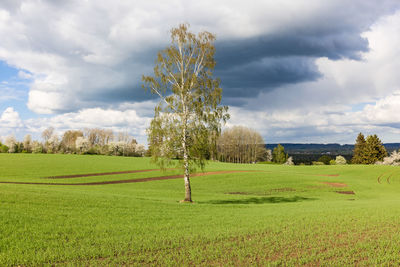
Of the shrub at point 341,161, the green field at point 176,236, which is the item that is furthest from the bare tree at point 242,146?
the green field at point 176,236

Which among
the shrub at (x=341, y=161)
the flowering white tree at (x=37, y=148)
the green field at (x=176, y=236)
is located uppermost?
the flowering white tree at (x=37, y=148)

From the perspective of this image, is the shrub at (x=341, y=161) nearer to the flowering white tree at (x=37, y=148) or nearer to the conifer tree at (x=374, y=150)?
the conifer tree at (x=374, y=150)

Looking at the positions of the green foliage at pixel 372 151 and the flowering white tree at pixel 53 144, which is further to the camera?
the flowering white tree at pixel 53 144

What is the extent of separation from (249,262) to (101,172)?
5009 centimetres

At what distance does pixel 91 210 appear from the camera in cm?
1473

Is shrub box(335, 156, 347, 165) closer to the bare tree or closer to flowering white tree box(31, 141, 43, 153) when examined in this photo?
the bare tree

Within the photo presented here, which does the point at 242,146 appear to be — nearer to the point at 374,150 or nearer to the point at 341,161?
the point at 341,161

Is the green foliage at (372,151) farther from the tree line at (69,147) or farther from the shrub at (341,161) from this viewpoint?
the tree line at (69,147)

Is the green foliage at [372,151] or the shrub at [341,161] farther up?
the green foliage at [372,151]

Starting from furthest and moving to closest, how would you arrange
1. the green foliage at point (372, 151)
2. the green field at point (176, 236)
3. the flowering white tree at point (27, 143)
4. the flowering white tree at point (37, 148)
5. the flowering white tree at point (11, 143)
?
1. the flowering white tree at point (27, 143)
2. the flowering white tree at point (11, 143)
3. the flowering white tree at point (37, 148)
4. the green foliage at point (372, 151)
5. the green field at point (176, 236)

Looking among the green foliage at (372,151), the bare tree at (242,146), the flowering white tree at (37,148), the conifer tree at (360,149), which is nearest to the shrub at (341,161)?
the conifer tree at (360,149)

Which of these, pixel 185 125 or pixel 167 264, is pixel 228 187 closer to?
pixel 185 125

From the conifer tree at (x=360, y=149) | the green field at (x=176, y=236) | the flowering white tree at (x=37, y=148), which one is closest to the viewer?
the green field at (x=176, y=236)

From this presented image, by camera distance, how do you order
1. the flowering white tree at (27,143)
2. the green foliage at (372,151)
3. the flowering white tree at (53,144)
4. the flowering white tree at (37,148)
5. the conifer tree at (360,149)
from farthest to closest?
the flowering white tree at (53,144)
the flowering white tree at (27,143)
the flowering white tree at (37,148)
the conifer tree at (360,149)
the green foliage at (372,151)
